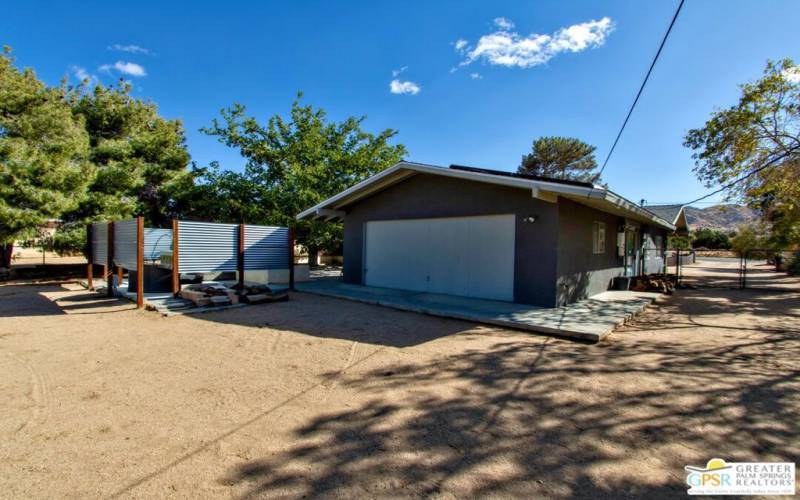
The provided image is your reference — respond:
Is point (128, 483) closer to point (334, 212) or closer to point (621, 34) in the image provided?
point (334, 212)

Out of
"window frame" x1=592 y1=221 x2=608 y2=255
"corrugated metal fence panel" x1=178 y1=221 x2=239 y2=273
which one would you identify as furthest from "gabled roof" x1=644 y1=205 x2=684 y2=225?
"corrugated metal fence panel" x1=178 y1=221 x2=239 y2=273

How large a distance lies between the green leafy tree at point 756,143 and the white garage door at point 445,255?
7.23 metres

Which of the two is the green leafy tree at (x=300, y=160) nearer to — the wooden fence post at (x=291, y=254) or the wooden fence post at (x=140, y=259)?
the wooden fence post at (x=291, y=254)

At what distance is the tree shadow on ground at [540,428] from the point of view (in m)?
2.15

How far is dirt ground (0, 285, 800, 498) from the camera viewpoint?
2.17 meters

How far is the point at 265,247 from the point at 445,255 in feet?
15.4

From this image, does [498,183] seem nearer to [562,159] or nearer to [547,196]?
[547,196]

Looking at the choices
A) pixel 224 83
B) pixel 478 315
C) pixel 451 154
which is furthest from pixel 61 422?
pixel 451 154

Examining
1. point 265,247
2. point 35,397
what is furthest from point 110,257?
point 35,397

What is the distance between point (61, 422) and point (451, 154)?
19842 millimetres

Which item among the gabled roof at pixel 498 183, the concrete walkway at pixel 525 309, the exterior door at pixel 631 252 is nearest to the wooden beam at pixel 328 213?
the gabled roof at pixel 498 183

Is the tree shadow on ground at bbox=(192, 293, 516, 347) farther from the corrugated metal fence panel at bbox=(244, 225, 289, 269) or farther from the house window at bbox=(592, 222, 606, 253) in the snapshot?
the house window at bbox=(592, 222, 606, 253)

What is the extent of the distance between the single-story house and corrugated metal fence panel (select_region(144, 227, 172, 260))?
3844 millimetres

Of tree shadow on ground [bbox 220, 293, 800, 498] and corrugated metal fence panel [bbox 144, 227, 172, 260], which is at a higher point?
corrugated metal fence panel [bbox 144, 227, 172, 260]
